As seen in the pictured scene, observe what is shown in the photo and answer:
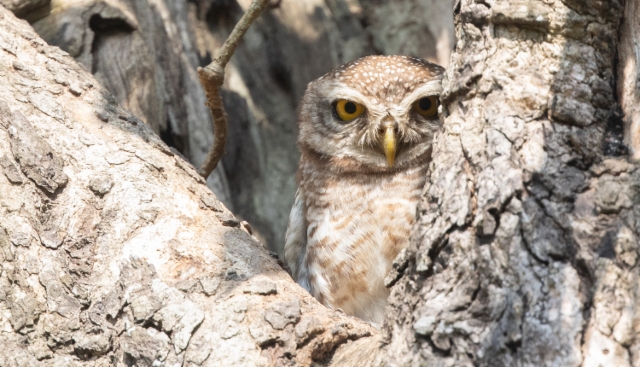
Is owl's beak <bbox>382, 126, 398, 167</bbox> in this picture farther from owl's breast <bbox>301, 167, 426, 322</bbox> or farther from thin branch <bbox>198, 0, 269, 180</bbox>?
thin branch <bbox>198, 0, 269, 180</bbox>

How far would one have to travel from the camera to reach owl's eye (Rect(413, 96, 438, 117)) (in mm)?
3540

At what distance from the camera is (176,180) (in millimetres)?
2703

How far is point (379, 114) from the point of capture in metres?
3.53

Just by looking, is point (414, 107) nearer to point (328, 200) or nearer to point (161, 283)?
point (328, 200)

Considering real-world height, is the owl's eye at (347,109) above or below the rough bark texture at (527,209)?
below

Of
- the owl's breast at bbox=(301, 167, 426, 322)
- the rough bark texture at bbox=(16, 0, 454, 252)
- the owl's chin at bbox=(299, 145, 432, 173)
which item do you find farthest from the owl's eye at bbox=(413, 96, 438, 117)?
the rough bark texture at bbox=(16, 0, 454, 252)

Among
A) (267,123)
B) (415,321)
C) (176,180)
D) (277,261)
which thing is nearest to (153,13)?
(267,123)

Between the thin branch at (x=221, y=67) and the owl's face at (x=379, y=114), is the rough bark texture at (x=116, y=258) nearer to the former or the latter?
the thin branch at (x=221, y=67)

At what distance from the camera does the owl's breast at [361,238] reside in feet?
11.0

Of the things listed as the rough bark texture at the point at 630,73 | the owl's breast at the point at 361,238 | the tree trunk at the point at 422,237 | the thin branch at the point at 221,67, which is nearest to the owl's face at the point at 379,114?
the owl's breast at the point at 361,238

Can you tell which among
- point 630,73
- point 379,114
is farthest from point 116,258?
point 630,73

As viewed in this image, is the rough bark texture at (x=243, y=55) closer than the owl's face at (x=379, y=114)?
No

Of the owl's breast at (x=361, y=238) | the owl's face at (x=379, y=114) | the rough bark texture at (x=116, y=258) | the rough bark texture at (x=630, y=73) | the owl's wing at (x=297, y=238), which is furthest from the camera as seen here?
the owl's wing at (x=297, y=238)

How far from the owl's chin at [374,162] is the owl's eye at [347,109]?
0.74 ft
